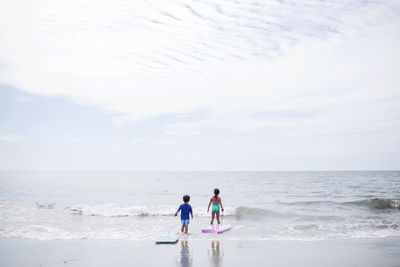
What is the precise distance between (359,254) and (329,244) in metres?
1.44

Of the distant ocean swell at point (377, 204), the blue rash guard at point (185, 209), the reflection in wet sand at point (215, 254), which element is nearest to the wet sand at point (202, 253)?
the reflection in wet sand at point (215, 254)

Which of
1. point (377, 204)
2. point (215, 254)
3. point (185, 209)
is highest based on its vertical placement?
point (185, 209)

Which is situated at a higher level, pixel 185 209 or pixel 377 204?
pixel 185 209

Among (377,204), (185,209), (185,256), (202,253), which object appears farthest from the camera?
(377,204)

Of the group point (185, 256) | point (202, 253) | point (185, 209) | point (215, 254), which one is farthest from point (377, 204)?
point (185, 256)

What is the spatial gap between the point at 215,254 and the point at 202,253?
1.19ft

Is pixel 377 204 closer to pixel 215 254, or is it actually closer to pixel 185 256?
pixel 215 254

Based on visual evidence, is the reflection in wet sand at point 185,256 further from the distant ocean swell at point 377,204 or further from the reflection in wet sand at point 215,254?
the distant ocean swell at point 377,204

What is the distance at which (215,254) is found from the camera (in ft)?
→ 25.8

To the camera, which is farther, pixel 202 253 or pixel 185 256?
pixel 202 253

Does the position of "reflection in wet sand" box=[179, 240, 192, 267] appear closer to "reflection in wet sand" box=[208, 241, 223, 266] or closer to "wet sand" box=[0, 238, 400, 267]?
"wet sand" box=[0, 238, 400, 267]

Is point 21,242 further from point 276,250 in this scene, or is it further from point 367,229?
point 367,229

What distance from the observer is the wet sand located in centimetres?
713

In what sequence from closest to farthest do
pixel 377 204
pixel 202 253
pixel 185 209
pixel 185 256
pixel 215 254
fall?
pixel 185 256 → pixel 215 254 → pixel 202 253 → pixel 185 209 → pixel 377 204
